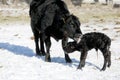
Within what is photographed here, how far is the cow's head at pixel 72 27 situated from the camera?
441 inches

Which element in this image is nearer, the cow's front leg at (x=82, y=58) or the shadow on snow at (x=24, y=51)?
the cow's front leg at (x=82, y=58)

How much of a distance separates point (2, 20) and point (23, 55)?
46.7 feet

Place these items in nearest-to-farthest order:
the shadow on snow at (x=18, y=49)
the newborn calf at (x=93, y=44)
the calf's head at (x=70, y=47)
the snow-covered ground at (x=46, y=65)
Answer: the snow-covered ground at (x=46, y=65), the newborn calf at (x=93, y=44), the calf's head at (x=70, y=47), the shadow on snow at (x=18, y=49)

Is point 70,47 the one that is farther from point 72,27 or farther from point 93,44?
point 93,44

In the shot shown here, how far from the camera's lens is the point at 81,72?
Result: 35.7 feet

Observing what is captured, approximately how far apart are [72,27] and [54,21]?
76 centimetres

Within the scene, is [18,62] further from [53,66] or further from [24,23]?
[24,23]

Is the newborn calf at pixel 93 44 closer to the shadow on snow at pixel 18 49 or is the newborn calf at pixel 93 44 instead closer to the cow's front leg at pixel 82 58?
the cow's front leg at pixel 82 58

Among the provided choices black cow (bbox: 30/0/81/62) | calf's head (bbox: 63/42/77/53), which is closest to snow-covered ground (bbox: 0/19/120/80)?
calf's head (bbox: 63/42/77/53)

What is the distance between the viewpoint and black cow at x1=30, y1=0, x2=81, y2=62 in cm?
1132

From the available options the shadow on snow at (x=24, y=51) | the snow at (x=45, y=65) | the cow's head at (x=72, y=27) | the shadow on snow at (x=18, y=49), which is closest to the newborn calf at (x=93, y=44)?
the cow's head at (x=72, y=27)

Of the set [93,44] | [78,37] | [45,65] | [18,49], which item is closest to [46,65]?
[45,65]

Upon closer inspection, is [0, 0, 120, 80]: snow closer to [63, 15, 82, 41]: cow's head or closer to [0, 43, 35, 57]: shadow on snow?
[0, 43, 35, 57]: shadow on snow

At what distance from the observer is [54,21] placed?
1180 cm
